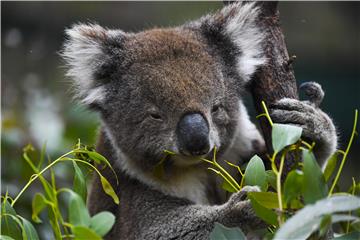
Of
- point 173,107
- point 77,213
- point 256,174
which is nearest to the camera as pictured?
point 77,213

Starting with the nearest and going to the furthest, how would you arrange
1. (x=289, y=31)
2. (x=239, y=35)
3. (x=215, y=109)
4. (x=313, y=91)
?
(x=215, y=109) < (x=313, y=91) < (x=239, y=35) < (x=289, y=31)

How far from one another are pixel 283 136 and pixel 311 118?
39.9 inches

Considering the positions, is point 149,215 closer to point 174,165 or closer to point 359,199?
point 174,165

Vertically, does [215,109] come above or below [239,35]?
below

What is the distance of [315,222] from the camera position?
4.88 feet

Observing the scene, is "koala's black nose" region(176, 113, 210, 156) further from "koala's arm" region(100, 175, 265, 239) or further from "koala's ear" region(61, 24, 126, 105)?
"koala's ear" region(61, 24, 126, 105)

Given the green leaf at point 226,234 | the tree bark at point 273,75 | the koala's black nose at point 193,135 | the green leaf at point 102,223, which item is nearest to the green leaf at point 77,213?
the green leaf at point 102,223

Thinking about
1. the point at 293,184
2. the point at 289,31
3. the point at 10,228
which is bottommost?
the point at 289,31

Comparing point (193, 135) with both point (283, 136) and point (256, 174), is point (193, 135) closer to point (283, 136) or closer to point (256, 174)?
point (256, 174)

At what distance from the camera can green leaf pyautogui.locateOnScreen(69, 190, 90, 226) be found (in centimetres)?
156

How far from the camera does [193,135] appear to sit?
2.46m

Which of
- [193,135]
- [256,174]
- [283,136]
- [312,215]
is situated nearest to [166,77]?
[193,135]

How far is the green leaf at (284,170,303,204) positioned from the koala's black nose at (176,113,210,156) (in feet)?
2.59

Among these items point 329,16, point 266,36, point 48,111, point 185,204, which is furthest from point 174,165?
point 329,16
